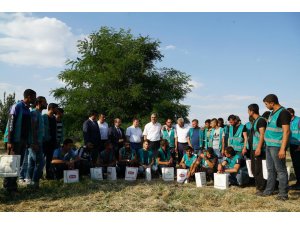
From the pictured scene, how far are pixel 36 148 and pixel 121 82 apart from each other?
2018cm

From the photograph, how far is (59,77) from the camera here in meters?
28.5

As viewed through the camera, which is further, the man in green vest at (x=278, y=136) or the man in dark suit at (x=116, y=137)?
the man in dark suit at (x=116, y=137)

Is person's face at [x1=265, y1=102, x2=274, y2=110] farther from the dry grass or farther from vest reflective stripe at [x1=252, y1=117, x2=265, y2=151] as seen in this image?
the dry grass

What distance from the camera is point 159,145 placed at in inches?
378

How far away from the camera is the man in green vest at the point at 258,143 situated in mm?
6219

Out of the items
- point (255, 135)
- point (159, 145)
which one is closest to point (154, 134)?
point (159, 145)

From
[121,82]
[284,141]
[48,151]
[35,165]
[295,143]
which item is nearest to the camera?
[284,141]

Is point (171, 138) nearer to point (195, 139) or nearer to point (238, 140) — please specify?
point (195, 139)

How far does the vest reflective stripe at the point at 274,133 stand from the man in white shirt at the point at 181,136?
3894mm

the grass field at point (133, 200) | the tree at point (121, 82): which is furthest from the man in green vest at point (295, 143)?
the tree at point (121, 82)

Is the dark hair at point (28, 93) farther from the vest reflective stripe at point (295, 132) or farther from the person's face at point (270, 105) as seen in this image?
the vest reflective stripe at point (295, 132)

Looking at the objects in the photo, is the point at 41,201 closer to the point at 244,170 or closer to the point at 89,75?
the point at 244,170

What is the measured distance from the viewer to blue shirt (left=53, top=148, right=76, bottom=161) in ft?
25.0

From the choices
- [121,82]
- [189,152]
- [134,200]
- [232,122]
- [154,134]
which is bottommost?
[134,200]
